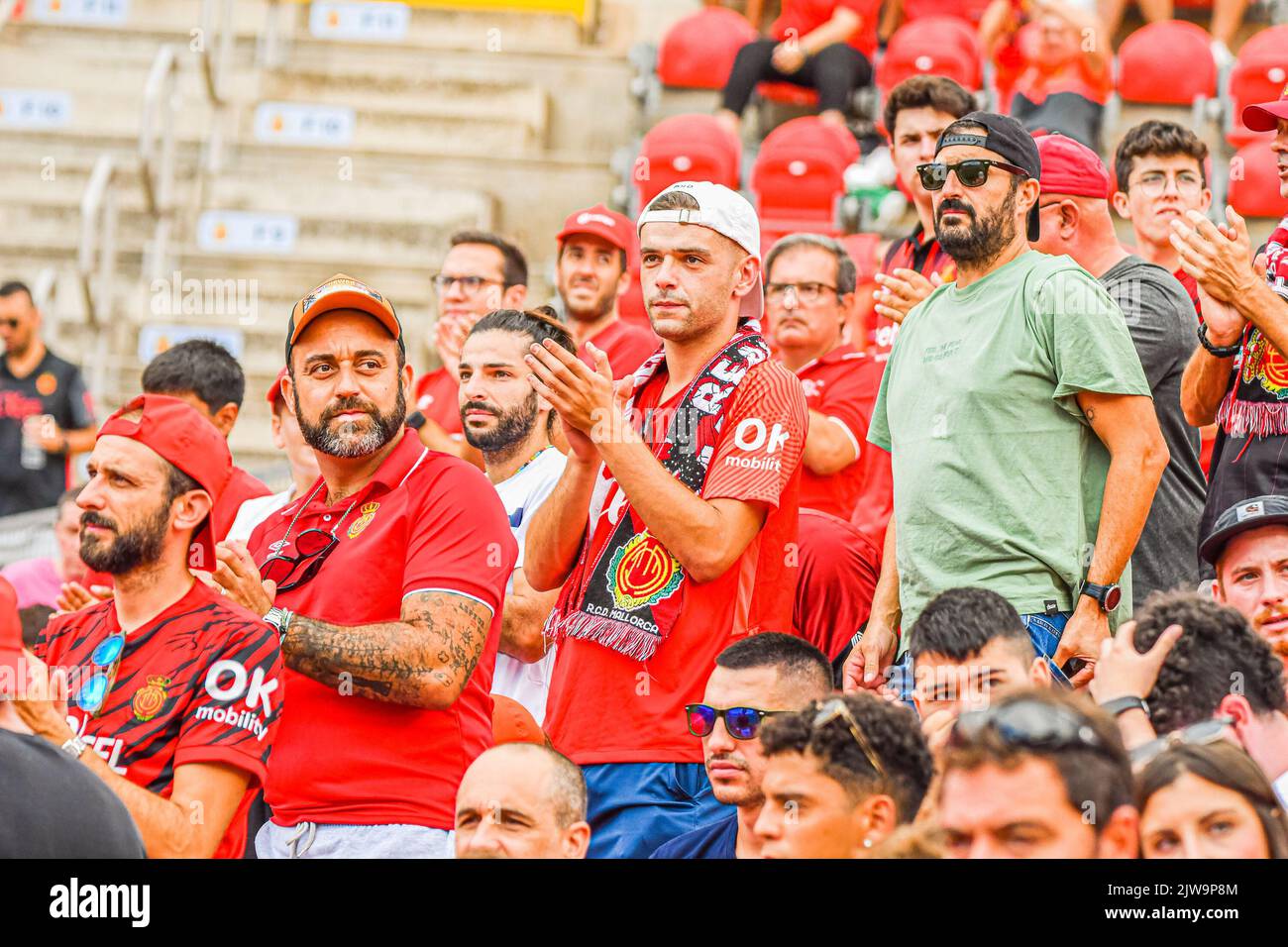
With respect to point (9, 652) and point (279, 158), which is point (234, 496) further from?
point (279, 158)

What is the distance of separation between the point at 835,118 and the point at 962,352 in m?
6.14

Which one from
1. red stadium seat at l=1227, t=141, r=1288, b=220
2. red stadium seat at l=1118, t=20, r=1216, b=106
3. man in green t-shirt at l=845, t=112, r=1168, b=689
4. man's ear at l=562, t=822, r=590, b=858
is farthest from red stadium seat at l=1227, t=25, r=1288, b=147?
man's ear at l=562, t=822, r=590, b=858

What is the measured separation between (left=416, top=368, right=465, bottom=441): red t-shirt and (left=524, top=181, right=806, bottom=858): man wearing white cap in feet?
6.68

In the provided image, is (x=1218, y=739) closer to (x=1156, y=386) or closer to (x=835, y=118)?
(x=1156, y=386)

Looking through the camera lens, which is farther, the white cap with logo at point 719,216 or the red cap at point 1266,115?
the red cap at point 1266,115

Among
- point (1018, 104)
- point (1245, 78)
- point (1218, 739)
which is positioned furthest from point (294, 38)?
point (1218, 739)

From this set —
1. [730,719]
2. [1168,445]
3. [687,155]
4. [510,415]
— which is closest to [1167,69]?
[687,155]

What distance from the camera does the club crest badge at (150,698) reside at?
4.03m

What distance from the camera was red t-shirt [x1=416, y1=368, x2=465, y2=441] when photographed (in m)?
6.89

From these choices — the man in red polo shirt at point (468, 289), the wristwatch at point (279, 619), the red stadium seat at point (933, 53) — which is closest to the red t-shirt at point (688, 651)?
the wristwatch at point (279, 619)

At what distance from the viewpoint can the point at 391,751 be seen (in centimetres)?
419

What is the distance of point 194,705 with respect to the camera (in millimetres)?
4008

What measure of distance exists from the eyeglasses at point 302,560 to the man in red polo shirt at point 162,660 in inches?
6.4

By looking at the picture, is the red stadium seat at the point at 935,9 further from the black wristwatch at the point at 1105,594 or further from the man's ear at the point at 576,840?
the man's ear at the point at 576,840
